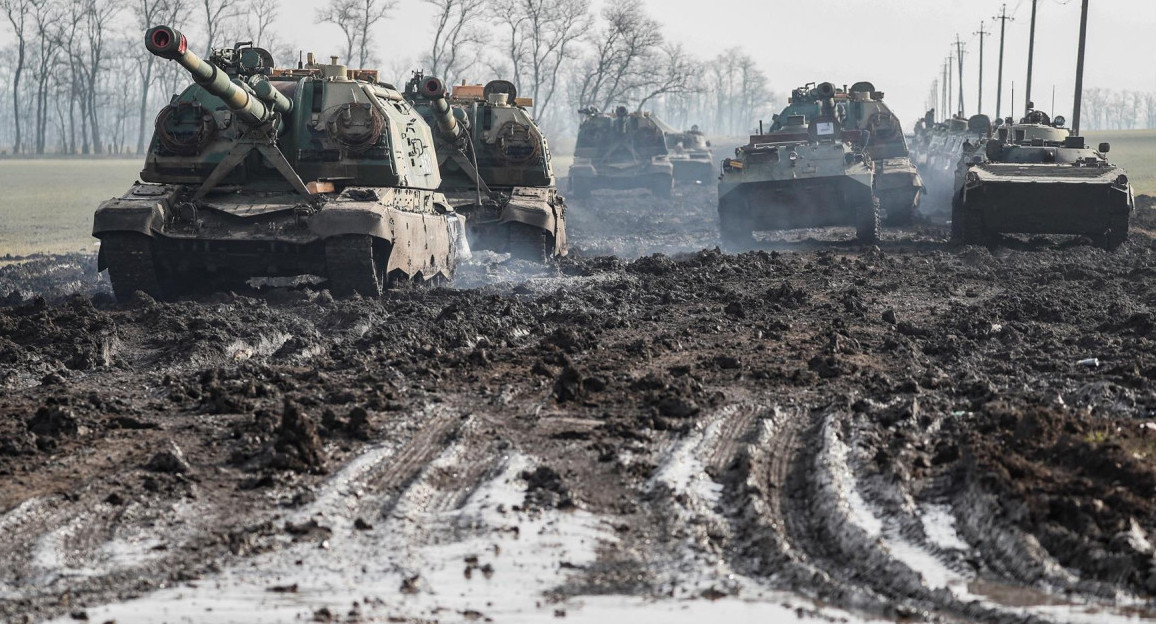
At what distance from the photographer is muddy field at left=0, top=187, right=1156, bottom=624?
4.81m

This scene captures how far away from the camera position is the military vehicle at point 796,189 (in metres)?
21.7

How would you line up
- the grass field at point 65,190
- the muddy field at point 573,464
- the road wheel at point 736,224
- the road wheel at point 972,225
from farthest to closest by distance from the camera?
the grass field at point 65,190, the road wheel at point 736,224, the road wheel at point 972,225, the muddy field at point 573,464

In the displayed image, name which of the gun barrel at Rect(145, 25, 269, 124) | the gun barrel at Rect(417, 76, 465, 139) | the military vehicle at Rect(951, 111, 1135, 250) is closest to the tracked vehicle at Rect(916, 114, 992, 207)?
the military vehicle at Rect(951, 111, 1135, 250)

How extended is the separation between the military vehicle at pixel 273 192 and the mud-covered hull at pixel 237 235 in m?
0.01

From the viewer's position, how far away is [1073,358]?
9961 mm

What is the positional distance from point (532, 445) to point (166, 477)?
5.81 ft

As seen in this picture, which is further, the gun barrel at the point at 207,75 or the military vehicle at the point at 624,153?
the military vehicle at the point at 624,153

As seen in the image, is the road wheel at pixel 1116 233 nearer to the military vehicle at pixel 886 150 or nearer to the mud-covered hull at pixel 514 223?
the military vehicle at pixel 886 150

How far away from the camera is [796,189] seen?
22.0 meters

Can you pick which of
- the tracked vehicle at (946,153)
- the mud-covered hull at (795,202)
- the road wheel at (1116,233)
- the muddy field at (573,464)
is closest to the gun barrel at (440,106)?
the muddy field at (573,464)

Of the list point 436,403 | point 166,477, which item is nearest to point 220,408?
point 436,403

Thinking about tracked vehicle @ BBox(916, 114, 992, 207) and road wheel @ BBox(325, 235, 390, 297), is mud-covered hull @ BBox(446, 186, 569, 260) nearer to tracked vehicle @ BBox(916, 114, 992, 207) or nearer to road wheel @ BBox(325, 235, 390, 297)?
road wheel @ BBox(325, 235, 390, 297)

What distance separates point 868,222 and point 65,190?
1244 inches

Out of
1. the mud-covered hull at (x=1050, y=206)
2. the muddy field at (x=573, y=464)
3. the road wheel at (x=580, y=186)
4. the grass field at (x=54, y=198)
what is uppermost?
the mud-covered hull at (x=1050, y=206)
